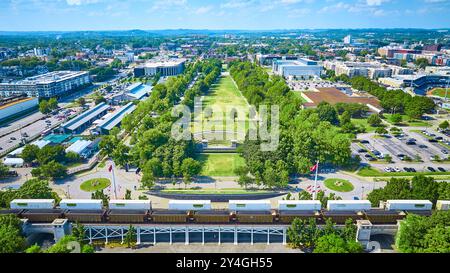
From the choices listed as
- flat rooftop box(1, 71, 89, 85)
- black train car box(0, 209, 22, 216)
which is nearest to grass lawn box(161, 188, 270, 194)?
black train car box(0, 209, 22, 216)

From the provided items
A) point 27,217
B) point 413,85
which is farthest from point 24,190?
point 413,85

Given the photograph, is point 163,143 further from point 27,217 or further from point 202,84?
point 202,84

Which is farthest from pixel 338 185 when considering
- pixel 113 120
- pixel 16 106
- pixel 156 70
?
pixel 156 70

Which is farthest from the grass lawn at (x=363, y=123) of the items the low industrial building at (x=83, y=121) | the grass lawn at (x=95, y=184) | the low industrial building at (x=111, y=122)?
the low industrial building at (x=83, y=121)

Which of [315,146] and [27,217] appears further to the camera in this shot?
[315,146]

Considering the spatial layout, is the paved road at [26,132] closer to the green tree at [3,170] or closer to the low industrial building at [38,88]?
the green tree at [3,170]

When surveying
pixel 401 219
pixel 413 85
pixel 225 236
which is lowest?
pixel 225 236

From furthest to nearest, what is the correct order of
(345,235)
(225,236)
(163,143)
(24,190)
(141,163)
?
(163,143), (141,163), (24,190), (225,236), (345,235)
